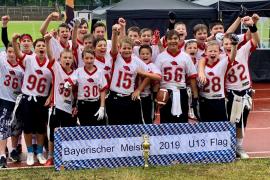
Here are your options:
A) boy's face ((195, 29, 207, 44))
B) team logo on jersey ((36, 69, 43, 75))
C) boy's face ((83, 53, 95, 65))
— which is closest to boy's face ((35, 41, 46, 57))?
team logo on jersey ((36, 69, 43, 75))

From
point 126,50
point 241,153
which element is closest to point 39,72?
point 126,50

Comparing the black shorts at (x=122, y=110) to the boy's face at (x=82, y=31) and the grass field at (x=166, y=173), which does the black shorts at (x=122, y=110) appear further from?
the boy's face at (x=82, y=31)

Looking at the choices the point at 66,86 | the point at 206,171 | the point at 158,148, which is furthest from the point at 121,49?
the point at 206,171

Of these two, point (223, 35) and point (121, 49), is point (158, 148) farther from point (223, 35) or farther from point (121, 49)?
point (223, 35)

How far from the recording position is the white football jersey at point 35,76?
7.44 m

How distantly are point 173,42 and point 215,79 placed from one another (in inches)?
31.6

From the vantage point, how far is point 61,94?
24.2ft

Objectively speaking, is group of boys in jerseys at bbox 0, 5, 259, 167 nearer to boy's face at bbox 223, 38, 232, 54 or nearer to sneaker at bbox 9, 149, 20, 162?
boy's face at bbox 223, 38, 232, 54

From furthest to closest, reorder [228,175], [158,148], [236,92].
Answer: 1. [236,92]
2. [158,148]
3. [228,175]

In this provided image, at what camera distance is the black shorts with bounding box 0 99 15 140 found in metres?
7.58

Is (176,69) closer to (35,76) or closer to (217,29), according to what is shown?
(217,29)

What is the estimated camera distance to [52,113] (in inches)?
290

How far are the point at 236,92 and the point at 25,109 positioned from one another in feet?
9.99

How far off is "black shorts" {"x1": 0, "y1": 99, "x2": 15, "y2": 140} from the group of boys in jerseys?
1cm
